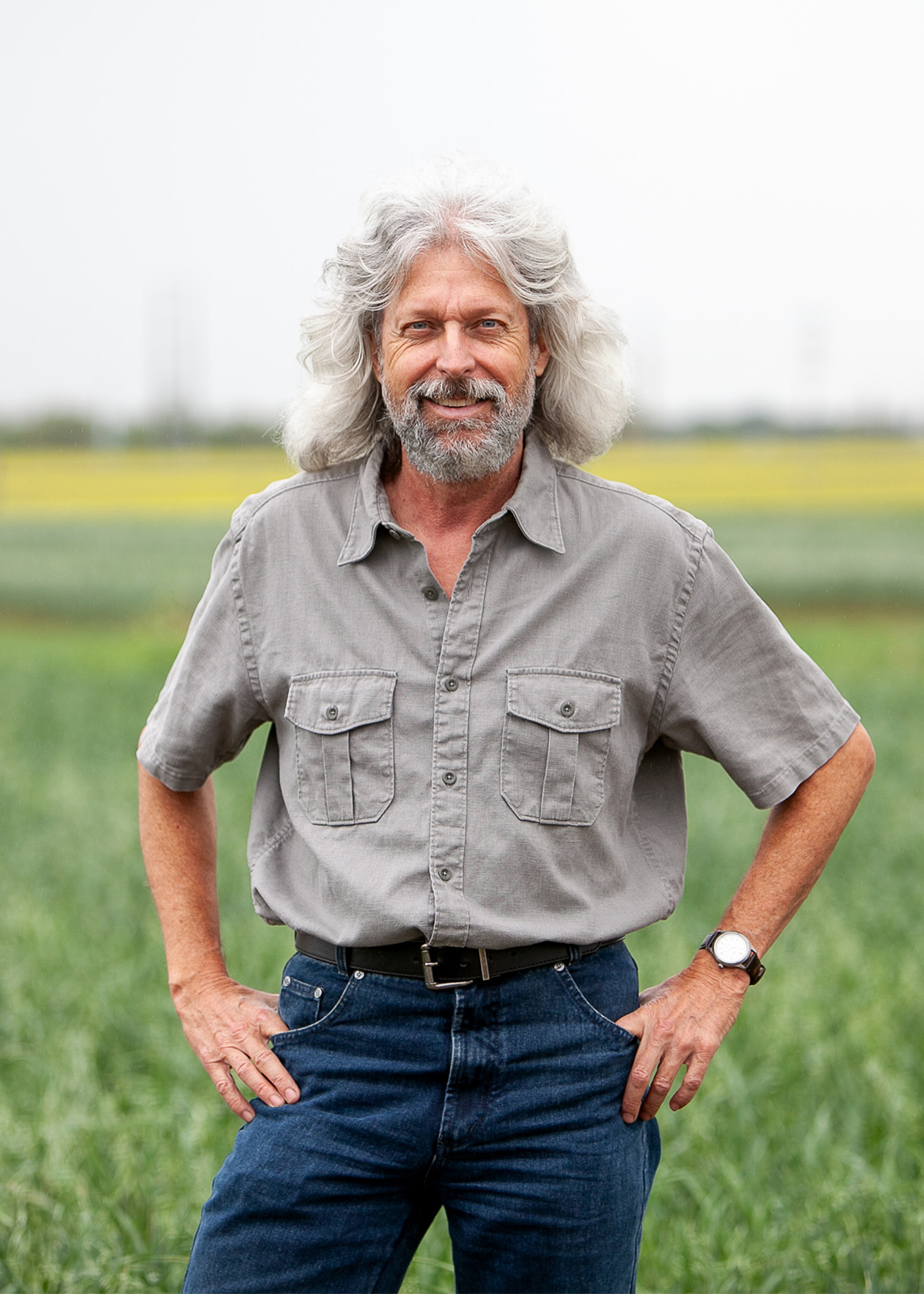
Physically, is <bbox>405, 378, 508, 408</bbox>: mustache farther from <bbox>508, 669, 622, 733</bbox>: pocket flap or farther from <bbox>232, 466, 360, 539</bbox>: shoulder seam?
<bbox>508, 669, 622, 733</bbox>: pocket flap

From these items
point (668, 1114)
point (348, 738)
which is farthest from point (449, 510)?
point (668, 1114)

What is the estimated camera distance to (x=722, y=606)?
2178 mm

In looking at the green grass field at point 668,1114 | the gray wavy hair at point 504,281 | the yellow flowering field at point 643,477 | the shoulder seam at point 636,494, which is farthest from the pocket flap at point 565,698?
the yellow flowering field at point 643,477

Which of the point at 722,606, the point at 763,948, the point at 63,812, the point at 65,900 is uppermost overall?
the point at 722,606

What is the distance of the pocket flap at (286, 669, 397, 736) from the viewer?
2115mm

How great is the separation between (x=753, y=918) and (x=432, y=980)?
0.53m

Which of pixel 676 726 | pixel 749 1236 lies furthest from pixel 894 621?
pixel 676 726

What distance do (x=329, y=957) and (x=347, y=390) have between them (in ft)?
2.87

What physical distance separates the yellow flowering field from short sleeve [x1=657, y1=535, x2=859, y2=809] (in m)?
24.8

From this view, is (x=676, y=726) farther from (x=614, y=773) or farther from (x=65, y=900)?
(x=65, y=900)

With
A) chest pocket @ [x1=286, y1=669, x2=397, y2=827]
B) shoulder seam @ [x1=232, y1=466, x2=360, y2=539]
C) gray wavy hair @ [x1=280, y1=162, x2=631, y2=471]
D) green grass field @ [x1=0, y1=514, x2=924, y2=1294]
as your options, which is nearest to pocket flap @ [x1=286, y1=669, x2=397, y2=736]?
chest pocket @ [x1=286, y1=669, x2=397, y2=827]

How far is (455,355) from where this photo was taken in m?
2.13

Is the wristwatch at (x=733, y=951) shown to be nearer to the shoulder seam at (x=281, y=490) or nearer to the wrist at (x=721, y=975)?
the wrist at (x=721, y=975)

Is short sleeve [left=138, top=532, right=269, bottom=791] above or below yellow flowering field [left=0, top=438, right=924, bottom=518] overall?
above
